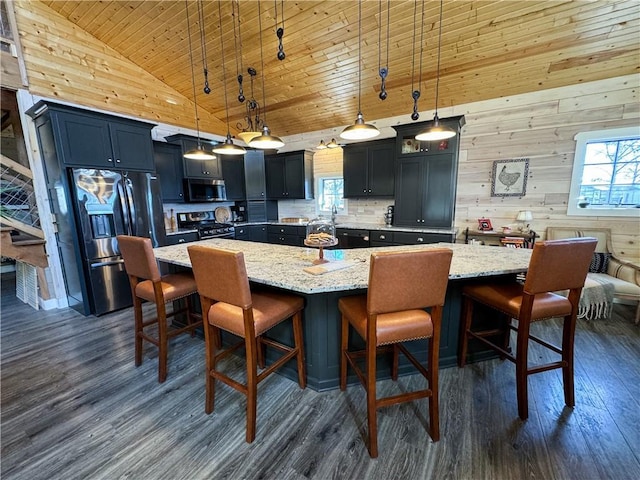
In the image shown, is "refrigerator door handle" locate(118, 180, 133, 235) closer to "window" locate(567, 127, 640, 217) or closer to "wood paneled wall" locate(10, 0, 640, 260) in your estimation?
"wood paneled wall" locate(10, 0, 640, 260)

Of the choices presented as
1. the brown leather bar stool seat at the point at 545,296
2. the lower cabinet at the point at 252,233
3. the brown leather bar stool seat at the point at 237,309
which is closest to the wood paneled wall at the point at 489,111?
the lower cabinet at the point at 252,233

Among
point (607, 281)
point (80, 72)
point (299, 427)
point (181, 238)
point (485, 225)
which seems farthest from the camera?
point (181, 238)

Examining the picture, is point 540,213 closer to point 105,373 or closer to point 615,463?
point 615,463

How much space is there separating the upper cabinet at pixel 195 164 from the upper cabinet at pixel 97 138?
3.01ft

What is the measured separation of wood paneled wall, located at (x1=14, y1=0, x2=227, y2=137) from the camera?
3141 millimetres

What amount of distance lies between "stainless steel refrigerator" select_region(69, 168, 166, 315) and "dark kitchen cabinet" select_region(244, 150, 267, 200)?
2145 mm

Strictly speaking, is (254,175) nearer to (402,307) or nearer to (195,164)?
(195,164)

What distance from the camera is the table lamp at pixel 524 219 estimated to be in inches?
144

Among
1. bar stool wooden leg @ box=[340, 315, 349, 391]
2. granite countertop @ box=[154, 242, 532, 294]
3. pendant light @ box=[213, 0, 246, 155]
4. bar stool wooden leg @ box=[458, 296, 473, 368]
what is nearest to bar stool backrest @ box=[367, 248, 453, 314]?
granite countertop @ box=[154, 242, 532, 294]

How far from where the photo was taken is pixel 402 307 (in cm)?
137

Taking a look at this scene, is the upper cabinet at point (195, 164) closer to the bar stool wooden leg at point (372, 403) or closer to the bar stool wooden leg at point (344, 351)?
the bar stool wooden leg at point (344, 351)

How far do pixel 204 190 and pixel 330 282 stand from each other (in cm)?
431

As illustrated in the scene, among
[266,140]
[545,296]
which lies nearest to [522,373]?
[545,296]

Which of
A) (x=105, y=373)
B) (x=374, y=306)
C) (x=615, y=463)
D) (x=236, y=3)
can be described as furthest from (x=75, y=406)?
(x=236, y=3)
